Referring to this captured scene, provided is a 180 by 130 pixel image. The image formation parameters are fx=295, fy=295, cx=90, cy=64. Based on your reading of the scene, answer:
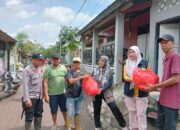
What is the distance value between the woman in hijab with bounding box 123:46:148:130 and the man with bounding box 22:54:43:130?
1717 millimetres

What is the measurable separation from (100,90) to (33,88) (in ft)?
4.52

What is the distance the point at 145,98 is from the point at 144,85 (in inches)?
33.1

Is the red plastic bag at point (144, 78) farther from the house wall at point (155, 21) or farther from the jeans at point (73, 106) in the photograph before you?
the house wall at point (155, 21)

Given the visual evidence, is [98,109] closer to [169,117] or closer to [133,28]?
[169,117]

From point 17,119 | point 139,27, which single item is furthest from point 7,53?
point 17,119

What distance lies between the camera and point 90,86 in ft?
19.7

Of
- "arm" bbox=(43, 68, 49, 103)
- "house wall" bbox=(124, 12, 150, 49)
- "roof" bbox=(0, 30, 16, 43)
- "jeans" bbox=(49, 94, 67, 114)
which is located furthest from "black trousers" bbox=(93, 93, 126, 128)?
"roof" bbox=(0, 30, 16, 43)

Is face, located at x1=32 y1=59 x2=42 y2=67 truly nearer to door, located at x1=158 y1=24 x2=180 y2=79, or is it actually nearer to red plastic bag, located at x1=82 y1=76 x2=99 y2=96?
red plastic bag, located at x1=82 y1=76 x2=99 y2=96

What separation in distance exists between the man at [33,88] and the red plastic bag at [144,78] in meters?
1.92

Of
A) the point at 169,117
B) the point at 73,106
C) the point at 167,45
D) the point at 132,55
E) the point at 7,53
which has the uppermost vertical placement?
the point at 7,53

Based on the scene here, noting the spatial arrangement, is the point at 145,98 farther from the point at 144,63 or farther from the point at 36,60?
the point at 36,60

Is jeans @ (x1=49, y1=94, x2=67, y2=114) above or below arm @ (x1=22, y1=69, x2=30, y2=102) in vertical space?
below

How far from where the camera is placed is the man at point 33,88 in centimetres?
563

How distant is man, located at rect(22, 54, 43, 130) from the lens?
5.63m
